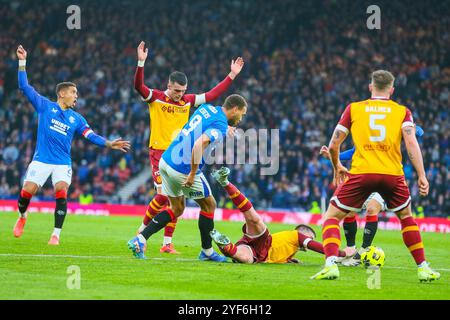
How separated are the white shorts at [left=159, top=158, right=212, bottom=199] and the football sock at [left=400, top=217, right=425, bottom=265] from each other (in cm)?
292

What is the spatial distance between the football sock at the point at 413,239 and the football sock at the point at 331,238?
2.93ft

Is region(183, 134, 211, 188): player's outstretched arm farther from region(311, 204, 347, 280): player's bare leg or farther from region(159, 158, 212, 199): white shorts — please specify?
region(311, 204, 347, 280): player's bare leg

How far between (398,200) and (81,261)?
4.63 m

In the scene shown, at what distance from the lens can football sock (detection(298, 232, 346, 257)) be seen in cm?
1192

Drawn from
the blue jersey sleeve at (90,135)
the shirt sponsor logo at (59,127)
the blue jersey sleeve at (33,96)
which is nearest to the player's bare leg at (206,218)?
the blue jersey sleeve at (90,135)

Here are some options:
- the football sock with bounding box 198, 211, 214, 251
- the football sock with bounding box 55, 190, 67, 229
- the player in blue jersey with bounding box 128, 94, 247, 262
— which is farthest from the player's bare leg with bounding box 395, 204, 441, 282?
the football sock with bounding box 55, 190, 67, 229

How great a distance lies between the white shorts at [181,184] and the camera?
11.7 m

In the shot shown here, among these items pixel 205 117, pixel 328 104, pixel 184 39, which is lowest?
pixel 205 117

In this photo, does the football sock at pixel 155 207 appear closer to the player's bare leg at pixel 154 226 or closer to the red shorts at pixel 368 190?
the player's bare leg at pixel 154 226

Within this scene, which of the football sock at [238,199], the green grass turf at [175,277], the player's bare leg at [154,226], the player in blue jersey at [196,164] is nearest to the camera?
the green grass turf at [175,277]
